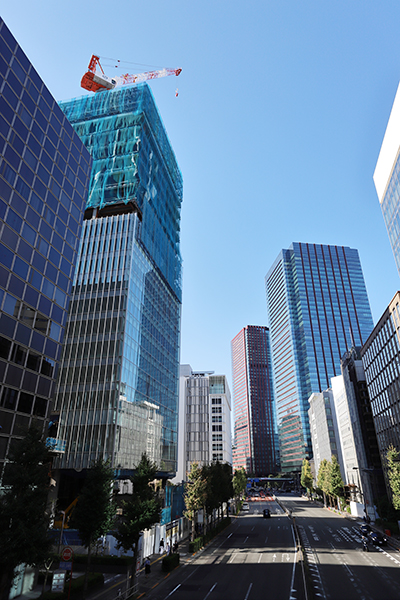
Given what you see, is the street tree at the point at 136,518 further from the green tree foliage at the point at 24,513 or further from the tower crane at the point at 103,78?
the tower crane at the point at 103,78

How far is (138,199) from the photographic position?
73.9 metres

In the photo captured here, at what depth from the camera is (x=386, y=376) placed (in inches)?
2650

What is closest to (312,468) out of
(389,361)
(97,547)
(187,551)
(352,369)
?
(352,369)

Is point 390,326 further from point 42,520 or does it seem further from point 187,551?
point 42,520

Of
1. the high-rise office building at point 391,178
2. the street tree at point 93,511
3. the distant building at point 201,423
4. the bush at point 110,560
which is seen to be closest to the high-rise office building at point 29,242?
the street tree at point 93,511

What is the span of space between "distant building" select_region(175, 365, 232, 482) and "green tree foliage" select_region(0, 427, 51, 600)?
104 m

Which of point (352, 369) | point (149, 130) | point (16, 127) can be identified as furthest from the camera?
point (352, 369)

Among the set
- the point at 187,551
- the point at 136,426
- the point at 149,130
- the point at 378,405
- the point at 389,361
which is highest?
the point at 149,130

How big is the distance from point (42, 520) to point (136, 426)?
139 ft

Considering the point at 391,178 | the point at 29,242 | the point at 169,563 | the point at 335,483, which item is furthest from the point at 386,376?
the point at 29,242

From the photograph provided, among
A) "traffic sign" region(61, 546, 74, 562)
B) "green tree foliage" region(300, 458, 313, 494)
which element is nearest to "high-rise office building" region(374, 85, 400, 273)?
"traffic sign" region(61, 546, 74, 562)

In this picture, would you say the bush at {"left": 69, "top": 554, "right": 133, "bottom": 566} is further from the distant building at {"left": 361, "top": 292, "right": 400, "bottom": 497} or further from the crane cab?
the crane cab

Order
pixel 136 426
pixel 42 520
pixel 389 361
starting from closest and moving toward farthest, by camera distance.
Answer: pixel 42 520, pixel 136 426, pixel 389 361

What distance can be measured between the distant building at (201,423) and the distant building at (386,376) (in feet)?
200
